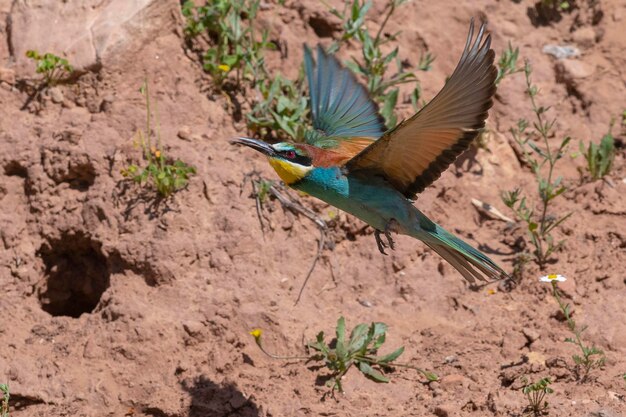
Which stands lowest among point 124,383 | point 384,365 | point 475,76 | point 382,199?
point 124,383

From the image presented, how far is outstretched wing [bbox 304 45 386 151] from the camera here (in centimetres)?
375

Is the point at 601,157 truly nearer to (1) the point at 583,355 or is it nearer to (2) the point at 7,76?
(1) the point at 583,355

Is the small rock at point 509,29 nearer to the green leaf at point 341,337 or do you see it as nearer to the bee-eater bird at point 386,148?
the bee-eater bird at point 386,148

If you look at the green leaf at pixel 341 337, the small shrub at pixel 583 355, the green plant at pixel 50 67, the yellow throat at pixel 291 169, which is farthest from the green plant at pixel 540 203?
the green plant at pixel 50 67

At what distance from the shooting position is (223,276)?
154 inches

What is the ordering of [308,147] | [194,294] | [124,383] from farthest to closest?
[194,294]
[124,383]
[308,147]

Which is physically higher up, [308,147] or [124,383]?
[308,147]

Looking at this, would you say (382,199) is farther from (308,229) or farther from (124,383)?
(124,383)

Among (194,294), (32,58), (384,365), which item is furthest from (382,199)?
(32,58)

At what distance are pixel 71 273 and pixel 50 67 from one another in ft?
3.18

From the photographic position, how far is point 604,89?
16.2ft

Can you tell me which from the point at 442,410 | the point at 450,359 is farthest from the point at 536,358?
the point at 442,410

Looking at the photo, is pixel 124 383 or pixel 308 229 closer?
pixel 124 383

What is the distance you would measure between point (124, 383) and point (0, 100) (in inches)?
61.6
